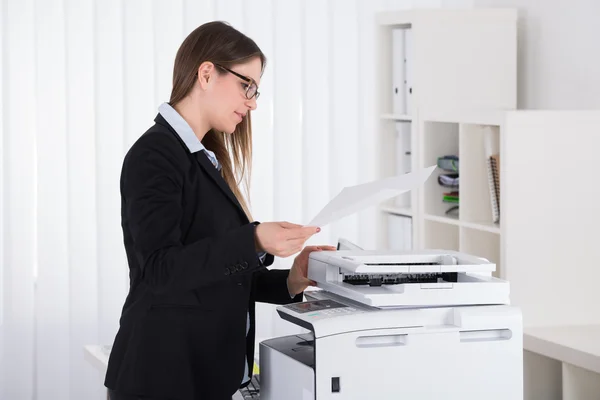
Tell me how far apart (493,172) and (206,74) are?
158cm

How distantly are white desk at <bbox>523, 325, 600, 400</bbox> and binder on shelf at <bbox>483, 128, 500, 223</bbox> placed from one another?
0.45 metres

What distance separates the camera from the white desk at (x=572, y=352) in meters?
2.51

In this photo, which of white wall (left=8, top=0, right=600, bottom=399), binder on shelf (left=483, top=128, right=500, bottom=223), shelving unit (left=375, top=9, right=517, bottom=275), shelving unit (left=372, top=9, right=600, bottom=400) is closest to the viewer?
shelving unit (left=372, top=9, right=600, bottom=400)

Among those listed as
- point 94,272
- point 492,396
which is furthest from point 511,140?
point 94,272

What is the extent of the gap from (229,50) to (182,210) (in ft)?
1.14

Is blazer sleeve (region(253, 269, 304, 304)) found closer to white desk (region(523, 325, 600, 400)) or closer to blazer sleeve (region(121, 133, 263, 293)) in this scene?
blazer sleeve (region(121, 133, 263, 293))

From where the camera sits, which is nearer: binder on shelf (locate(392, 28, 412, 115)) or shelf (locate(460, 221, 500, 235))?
shelf (locate(460, 221, 500, 235))

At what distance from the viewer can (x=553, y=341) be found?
8.58ft

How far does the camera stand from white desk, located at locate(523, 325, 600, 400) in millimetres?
2512

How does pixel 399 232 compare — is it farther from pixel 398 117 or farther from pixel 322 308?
pixel 322 308

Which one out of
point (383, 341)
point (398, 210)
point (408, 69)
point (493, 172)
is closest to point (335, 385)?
point (383, 341)

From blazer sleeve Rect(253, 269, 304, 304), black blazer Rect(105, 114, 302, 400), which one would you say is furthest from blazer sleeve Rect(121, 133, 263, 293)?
blazer sleeve Rect(253, 269, 304, 304)

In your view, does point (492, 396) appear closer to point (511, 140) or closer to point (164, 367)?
point (164, 367)

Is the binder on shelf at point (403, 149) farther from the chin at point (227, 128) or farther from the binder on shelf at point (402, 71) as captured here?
the chin at point (227, 128)
